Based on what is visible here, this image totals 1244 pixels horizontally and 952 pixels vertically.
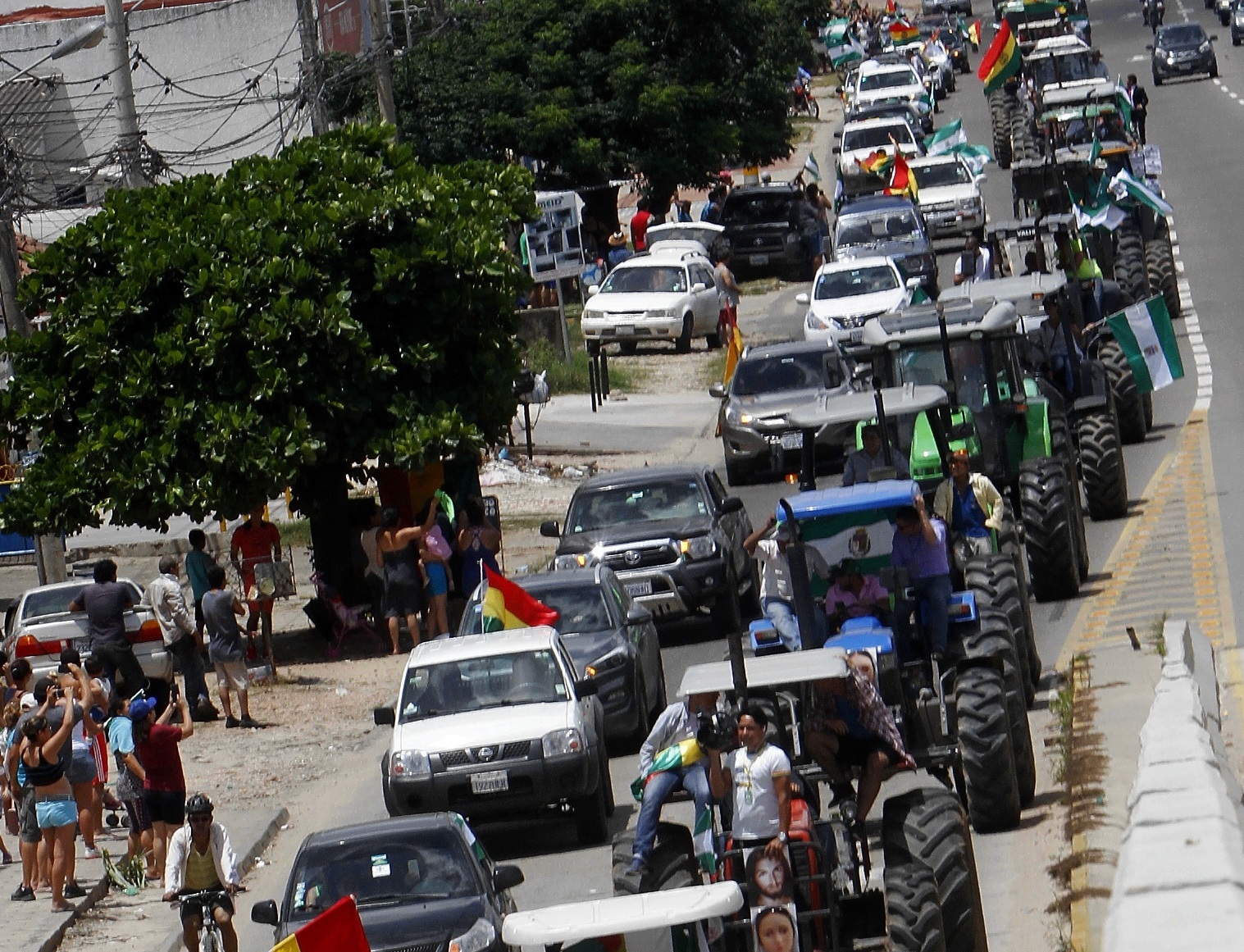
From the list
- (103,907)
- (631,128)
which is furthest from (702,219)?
(103,907)

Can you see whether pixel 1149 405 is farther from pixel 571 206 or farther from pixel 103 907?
pixel 103 907

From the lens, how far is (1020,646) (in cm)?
1659

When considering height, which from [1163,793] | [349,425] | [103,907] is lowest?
[103,907]

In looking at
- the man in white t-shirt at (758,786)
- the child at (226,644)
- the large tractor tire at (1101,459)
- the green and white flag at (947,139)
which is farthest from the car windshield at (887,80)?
the man in white t-shirt at (758,786)

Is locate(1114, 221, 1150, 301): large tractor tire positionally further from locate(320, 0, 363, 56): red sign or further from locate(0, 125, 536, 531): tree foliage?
locate(320, 0, 363, 56): red sign

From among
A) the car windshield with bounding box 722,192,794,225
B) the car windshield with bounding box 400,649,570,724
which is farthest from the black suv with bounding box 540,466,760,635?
the car windshield with bounding box 722,192,794,225

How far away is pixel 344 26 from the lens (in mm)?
A: 48562

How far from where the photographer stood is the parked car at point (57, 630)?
70.7 feet

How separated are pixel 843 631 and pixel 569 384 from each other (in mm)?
25680

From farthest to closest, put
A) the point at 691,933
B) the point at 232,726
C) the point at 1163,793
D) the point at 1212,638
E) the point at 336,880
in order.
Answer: the point at 232,726
the point at 1212,638
the point at 336,880
the point at 1163,793
the point at 691,933

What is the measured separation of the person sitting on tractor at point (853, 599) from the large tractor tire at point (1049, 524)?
6.52m

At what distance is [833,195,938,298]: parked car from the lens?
Result: 38.0 m

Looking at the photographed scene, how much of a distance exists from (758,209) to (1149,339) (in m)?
21.8

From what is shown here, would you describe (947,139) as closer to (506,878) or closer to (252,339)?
(252,339)
